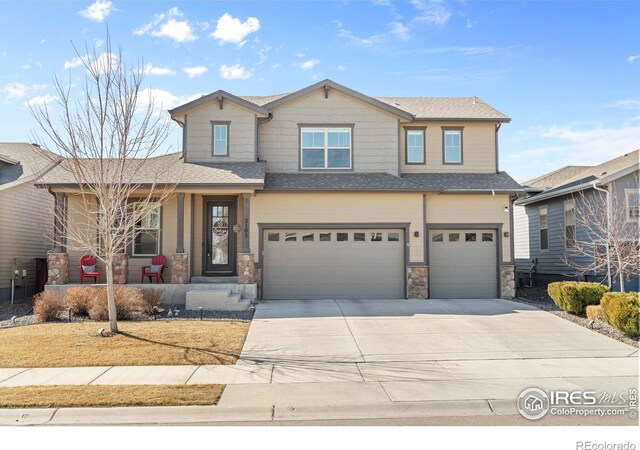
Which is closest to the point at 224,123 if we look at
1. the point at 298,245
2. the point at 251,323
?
the point at 298,245

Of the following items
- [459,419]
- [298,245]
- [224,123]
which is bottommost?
[459,419]

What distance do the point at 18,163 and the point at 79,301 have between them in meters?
9.81

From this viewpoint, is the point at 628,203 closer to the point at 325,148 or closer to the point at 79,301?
the point at 325,148

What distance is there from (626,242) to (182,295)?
14370 millimetres

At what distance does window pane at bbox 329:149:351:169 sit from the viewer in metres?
17.5

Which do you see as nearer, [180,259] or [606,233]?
[180,259]

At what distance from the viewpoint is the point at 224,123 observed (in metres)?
17.2

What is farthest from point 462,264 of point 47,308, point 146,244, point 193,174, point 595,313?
point 47,308

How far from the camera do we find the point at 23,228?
61.4ft

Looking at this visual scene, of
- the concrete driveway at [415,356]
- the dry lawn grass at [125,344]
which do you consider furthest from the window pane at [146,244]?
the concrete driveway at [415,356]

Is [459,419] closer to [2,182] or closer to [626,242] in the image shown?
[626,242]

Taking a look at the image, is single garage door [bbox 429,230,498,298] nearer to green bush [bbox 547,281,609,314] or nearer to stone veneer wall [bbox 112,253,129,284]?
green bush [bbox 547,281,609,314]

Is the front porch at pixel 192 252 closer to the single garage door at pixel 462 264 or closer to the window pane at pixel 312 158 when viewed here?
the window pane at pixel 312 158

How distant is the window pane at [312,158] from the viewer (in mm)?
17500
